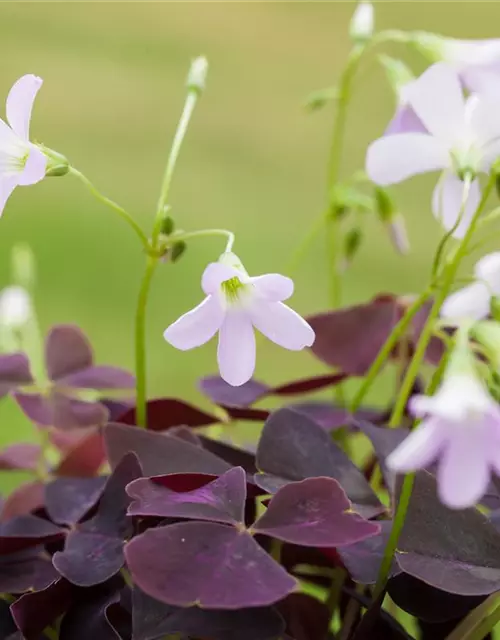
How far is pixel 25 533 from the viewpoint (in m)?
0.47

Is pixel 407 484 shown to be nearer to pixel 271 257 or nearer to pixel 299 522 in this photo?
pixel 299 522

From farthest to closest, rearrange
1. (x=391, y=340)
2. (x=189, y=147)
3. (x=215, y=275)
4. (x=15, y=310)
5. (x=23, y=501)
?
(x=189, y=147)
(x=15, y=310)
(x=23, y=501)
(x=391, y=340)
(x=215, y=275)

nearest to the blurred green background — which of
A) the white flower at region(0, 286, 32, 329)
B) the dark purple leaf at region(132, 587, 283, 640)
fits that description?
the white flower at region(0, 286, 32, 329)

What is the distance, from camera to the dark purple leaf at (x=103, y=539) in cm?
41

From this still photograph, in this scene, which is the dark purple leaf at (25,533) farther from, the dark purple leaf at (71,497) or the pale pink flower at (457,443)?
the pale pink flower at (457,443)

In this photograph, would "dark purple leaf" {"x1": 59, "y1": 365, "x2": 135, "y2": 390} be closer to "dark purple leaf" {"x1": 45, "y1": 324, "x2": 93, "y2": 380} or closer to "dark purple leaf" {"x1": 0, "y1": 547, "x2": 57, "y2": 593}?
"dark purple leaf" {"x1": 45, "y1": 324, "x2": 93, "y2": 380}

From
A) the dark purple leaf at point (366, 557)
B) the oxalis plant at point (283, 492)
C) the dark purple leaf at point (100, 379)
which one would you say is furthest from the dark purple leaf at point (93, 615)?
the dark purple leaf at point (100, 379)

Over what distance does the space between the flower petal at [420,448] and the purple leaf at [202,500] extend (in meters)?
0.12

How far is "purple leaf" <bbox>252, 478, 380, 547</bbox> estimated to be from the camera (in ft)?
1.24

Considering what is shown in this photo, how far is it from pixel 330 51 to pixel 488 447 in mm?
2684

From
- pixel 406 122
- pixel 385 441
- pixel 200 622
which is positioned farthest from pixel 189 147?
pixel 200 622

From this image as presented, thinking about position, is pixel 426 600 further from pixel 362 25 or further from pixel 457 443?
pixel 362 25

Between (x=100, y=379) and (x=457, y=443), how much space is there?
402 millimetres

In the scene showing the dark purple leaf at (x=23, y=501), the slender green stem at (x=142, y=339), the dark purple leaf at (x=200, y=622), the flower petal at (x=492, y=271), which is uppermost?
the flower petal at (x=492, y=271)
